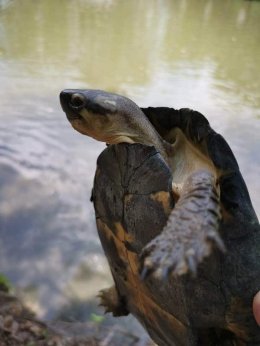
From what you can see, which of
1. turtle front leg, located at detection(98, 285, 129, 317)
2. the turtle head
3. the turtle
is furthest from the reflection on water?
the turtle head

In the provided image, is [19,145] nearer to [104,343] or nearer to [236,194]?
[104,343]

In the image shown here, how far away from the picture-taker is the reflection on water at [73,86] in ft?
8.51

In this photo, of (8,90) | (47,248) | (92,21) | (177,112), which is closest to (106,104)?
(177,112)

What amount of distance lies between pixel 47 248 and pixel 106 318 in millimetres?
623

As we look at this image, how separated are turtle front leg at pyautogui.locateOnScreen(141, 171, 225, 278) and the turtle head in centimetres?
34

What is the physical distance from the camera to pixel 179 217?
3.61 feet

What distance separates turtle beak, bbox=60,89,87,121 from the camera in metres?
1.32

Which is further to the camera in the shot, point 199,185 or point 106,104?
point 106,104

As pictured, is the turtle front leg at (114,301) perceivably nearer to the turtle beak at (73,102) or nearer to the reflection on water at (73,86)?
the reflection on water at (73,86)

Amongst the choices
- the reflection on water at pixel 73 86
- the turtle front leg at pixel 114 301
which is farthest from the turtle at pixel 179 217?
the reflection on water at pixel 73 86

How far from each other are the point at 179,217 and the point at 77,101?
0.51 m

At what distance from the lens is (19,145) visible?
143 inches

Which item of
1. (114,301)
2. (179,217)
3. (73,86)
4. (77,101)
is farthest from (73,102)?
(73,86)

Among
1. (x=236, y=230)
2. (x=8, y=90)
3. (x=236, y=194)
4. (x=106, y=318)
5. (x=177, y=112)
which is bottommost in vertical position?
(x=106, y=318)
